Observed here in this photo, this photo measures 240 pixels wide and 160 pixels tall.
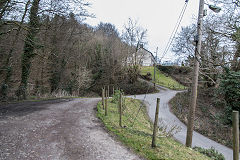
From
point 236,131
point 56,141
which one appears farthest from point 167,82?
point 236,131

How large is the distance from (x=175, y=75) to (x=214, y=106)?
21.9 metres

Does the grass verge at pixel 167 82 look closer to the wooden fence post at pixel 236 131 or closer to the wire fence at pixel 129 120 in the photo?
the wire fence at pixel 129 120

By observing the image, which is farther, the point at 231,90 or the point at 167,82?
the point at 167,82

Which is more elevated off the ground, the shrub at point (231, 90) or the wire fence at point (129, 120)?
the shrub at point (231, 90)

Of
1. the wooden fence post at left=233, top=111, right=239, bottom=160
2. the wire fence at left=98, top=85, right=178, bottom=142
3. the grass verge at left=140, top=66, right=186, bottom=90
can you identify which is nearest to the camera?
the wooden fence post at left=233, top=111, right=239, bottom=160

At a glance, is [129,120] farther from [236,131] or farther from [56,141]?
[236,131]

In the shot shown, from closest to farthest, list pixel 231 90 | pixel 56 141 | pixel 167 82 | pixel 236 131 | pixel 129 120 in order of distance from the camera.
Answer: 1. pixel 236 131
2. pixel 56 141
3. pixel 129 120
4. pixel 231 90
5. pixel 167 82

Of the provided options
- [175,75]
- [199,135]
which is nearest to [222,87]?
[199,135]

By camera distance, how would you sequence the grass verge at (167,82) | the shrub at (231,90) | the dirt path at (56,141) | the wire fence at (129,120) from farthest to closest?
the grass verge at (167,82)
the shrub at (231,90)
the wire fence at (129,120)
the dirt path at (56,141)

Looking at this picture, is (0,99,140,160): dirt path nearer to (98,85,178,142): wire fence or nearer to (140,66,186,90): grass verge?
(98,85,178,142): wire fence

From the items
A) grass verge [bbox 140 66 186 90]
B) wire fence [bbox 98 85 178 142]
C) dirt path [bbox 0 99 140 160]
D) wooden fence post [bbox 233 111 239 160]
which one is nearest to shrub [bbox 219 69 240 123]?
wire fence [bbox 98 85 178 142]

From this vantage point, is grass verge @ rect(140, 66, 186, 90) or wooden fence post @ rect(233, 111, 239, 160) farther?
grass verge @ rect(140, 66, 186, 90)

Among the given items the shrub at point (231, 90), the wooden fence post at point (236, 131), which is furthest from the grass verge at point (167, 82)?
the wooden fence post at point (236, 131)

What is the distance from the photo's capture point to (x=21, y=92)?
12422 mm
